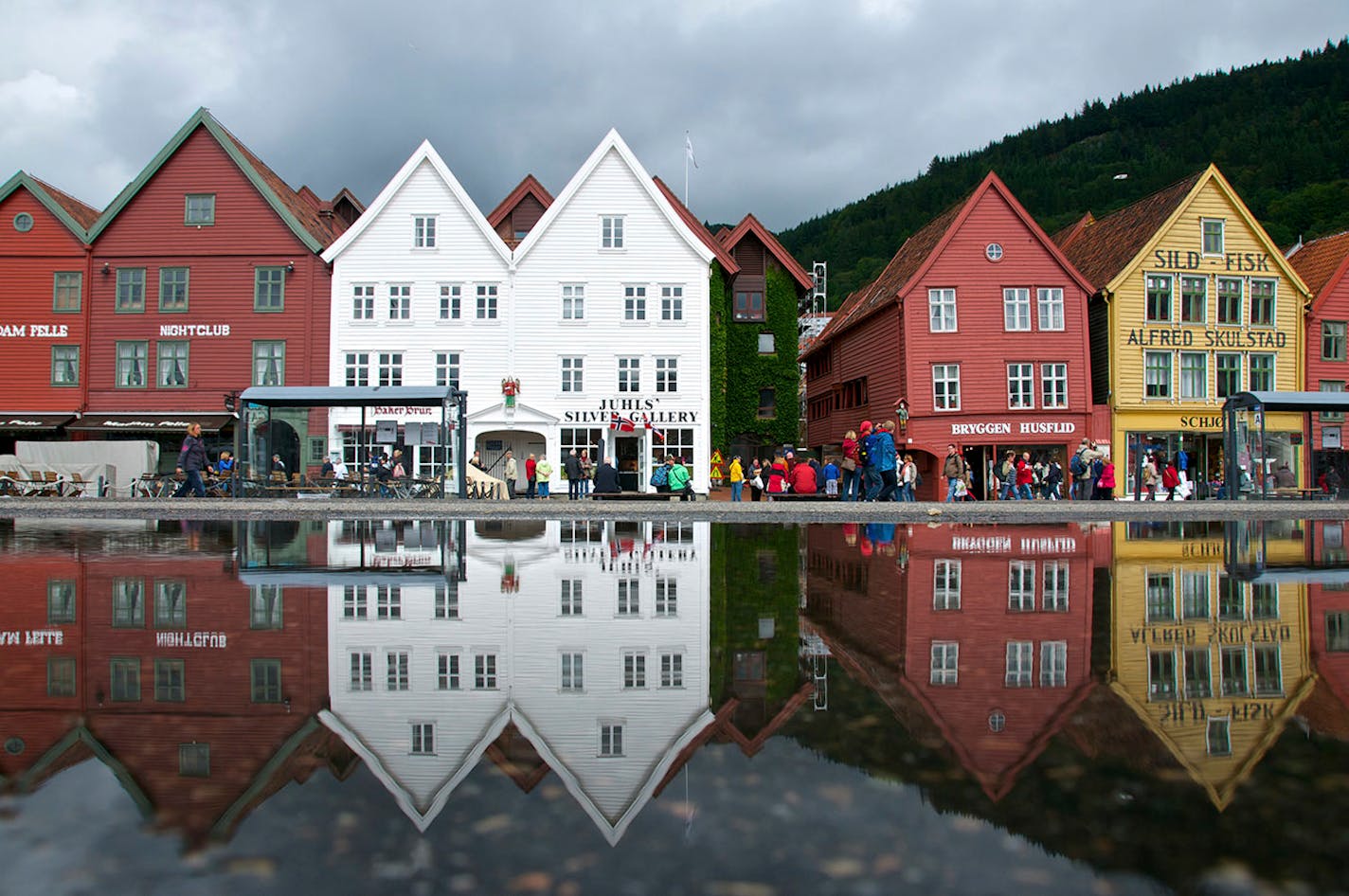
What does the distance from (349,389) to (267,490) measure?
447cm

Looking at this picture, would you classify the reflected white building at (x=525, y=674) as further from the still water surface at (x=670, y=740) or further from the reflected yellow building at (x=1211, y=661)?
the reflected yellow building at (x=1211, y=661)

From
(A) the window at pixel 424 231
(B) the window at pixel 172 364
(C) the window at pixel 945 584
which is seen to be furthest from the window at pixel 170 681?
(B) the window at pixel 172 364

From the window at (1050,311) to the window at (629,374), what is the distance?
17.3 m

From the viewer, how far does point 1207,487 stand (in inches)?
1441

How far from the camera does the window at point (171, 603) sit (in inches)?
244

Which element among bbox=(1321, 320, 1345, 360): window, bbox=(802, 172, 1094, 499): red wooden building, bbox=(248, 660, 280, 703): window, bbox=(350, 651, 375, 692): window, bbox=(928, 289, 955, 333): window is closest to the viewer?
bbox=(248, 660, 280, 703): window

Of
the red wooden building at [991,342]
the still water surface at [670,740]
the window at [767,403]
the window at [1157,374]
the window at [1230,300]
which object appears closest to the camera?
the still water surface at [670,740]

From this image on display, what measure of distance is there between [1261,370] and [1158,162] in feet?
234

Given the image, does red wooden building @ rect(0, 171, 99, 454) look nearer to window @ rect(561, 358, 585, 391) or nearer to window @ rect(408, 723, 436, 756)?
window @ rect(561, 358, 585, 391)

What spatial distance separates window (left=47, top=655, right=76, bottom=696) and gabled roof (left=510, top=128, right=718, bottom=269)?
118 feet

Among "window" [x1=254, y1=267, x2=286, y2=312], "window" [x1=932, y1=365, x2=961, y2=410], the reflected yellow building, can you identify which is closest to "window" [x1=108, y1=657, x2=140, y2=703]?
the reflected yellow building

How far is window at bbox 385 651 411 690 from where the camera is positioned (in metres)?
4.50

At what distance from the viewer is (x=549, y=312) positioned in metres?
39.8

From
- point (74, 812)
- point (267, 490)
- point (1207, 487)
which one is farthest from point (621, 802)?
point (1207, 487)
